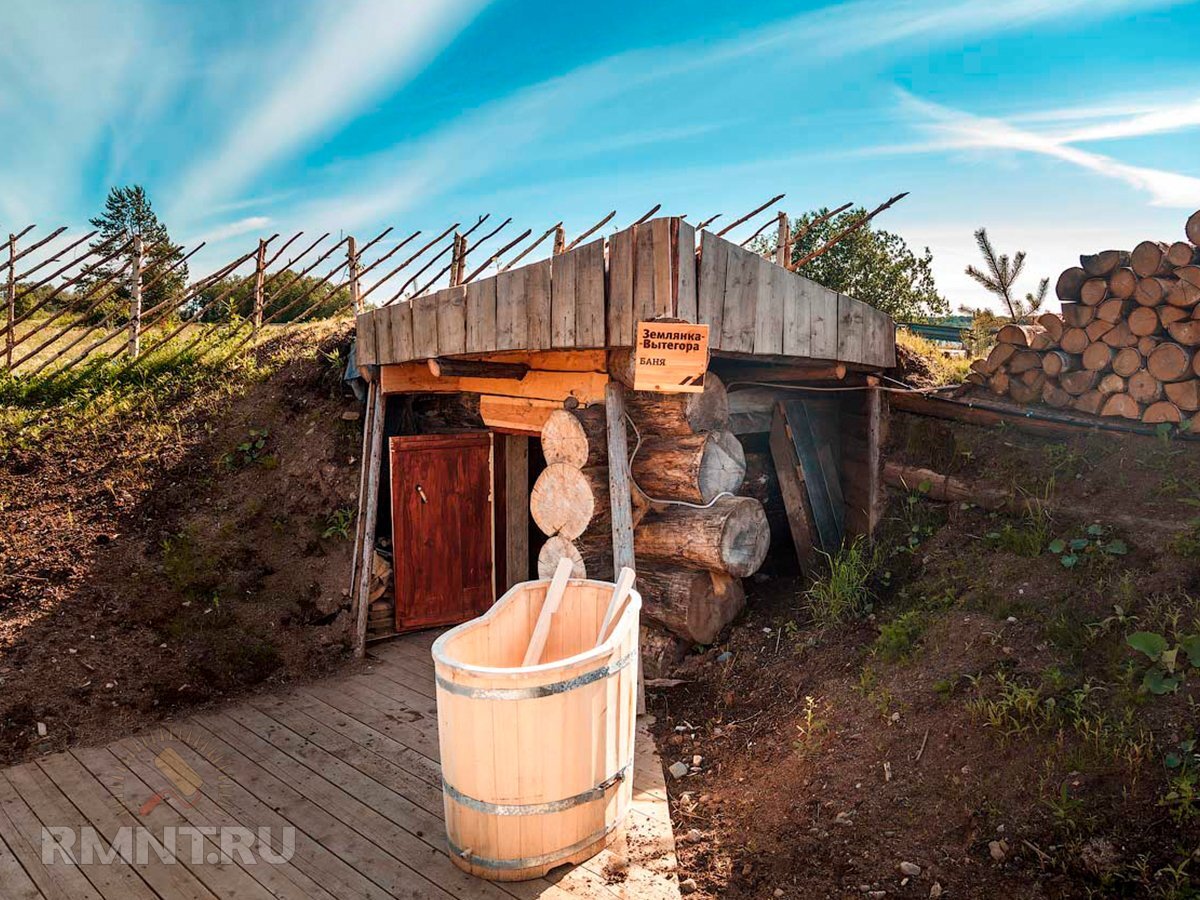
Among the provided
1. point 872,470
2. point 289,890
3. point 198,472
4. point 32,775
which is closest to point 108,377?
point 198,472

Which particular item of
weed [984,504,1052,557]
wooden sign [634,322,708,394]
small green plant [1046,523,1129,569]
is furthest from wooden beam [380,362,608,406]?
small green plant [1046,523,1129,569]

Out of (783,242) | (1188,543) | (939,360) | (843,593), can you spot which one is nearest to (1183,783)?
(1188,543)

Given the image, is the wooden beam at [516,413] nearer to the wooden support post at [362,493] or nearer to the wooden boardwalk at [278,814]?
the wooden support post at [362,493]

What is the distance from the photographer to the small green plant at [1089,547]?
5004mm

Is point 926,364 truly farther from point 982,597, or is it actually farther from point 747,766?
point 747,766

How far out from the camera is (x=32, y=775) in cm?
489

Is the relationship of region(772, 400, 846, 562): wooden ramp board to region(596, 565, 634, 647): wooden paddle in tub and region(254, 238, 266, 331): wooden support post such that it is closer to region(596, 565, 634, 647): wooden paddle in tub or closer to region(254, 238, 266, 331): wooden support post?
region(596, 565, 634, 647): wooden paddle in tub

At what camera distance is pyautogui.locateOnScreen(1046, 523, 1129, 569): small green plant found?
5004mm

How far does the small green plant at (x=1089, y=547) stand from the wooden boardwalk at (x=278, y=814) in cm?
288

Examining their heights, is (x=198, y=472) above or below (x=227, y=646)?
above

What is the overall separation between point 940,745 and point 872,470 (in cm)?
302

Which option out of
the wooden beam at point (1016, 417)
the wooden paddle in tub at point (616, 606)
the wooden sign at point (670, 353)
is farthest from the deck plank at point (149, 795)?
the wooden beam at point (1016, 417)

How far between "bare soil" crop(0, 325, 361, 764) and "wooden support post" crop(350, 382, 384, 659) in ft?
0.67

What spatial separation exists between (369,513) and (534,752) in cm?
412
